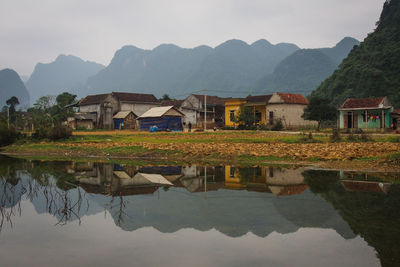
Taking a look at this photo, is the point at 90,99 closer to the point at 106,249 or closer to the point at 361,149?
the point at 361,149

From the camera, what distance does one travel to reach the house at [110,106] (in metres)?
56.1

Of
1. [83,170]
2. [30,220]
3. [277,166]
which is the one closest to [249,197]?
[30,220]

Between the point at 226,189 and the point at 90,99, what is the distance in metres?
53.2

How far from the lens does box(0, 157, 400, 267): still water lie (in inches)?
217

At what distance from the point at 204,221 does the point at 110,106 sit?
51.3m

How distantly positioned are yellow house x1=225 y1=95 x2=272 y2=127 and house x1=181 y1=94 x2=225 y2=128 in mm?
3488

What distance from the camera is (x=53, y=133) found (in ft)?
94.3

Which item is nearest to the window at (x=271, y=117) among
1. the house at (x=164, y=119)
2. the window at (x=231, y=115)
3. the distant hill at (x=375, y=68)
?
the window at (x=231, y=115)

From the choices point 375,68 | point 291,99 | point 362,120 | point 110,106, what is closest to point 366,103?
point 362,120

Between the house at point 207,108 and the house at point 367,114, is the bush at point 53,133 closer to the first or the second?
the house at point 207,108

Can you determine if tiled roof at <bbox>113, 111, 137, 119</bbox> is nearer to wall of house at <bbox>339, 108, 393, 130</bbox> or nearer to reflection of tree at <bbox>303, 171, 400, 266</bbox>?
wall of house at <bbox>339, 108, 393, 130</bbox>

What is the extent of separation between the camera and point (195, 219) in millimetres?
7691

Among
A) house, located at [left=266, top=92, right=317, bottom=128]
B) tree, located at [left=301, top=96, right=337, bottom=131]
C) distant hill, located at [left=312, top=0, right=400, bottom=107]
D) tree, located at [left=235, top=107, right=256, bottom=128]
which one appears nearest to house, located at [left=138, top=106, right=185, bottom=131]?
tree, located at [left=235, top=107, right=256, bottom=128]

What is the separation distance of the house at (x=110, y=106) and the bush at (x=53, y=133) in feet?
85.9
